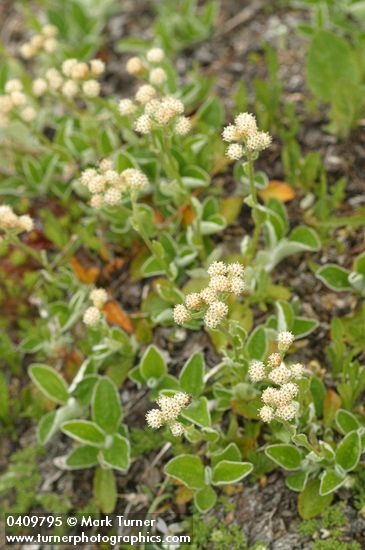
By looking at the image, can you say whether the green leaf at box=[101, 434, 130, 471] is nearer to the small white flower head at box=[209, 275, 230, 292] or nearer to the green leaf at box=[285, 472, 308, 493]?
the green leaf at box=[285, 472, 308, 493]

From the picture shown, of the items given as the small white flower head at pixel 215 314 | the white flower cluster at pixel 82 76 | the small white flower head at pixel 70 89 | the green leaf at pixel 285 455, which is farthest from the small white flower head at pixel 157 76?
the green leaf at pixel 285 455

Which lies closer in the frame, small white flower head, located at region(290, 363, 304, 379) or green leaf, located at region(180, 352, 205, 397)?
small white flower head, located at region(290, 363, 304, 379)

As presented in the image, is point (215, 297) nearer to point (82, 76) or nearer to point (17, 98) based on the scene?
point (82, 76)

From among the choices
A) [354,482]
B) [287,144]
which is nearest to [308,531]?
[354,482]

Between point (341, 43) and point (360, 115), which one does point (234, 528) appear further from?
point (341, 43)

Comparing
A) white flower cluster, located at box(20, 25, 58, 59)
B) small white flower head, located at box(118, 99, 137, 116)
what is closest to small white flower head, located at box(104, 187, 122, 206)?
small white flower head, located at box(118, 99, 137, 116)

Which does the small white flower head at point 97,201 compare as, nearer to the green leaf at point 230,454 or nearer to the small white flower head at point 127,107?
the small white flower head at point 127,107

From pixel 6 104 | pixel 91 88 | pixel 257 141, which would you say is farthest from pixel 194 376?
pixel 6 104
